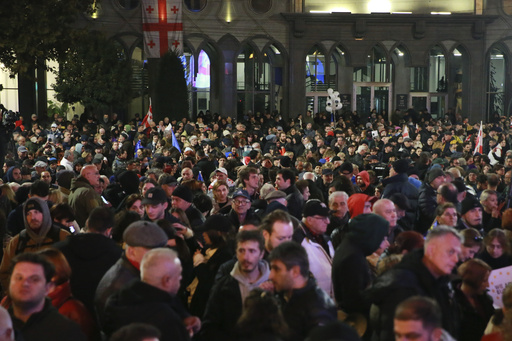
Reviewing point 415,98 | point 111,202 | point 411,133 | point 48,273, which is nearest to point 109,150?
point 111,202

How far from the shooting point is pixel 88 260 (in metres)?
6.00

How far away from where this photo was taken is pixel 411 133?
2702 centimetres

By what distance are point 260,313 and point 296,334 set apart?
498 mm

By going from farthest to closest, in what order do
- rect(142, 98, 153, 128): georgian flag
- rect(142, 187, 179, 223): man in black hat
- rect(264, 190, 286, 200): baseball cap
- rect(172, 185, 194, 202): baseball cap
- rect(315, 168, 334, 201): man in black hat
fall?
1. rect(142, 98, 153, 128): georgian flag
2. rect(315, 168, 334, 201): man in black hat
3. rect(264, 190, 286, 200): baseball cap
4. rect(172, 185, 194, 202): baseball cap
5. rect(142, 187, 179, 223): man in black hat

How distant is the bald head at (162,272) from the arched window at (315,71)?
32478 millimetres

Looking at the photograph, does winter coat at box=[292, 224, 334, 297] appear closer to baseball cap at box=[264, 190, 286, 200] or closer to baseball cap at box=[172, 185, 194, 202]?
baseball cap at box=[264, 190, 286, 200]

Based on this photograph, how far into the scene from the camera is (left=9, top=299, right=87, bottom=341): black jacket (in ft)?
15.3

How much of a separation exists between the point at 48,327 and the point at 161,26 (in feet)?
96.5

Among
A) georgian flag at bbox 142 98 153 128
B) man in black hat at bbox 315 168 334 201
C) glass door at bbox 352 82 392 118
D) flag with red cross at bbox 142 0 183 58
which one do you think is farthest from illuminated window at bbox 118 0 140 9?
man in black hat at bbox 315 168 334 201

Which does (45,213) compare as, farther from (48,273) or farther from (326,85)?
(326,85)

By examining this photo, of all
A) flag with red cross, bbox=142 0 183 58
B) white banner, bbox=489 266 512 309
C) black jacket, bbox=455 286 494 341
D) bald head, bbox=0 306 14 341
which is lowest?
black jacket, bbox=455 286 494 341

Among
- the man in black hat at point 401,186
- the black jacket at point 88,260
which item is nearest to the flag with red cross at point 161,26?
the man in black hat at point 401,186

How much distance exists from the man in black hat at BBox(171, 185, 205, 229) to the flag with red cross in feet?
80.9

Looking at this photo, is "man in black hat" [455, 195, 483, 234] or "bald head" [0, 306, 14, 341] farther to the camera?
"man in black hat" [455, 195, 483, 234]
